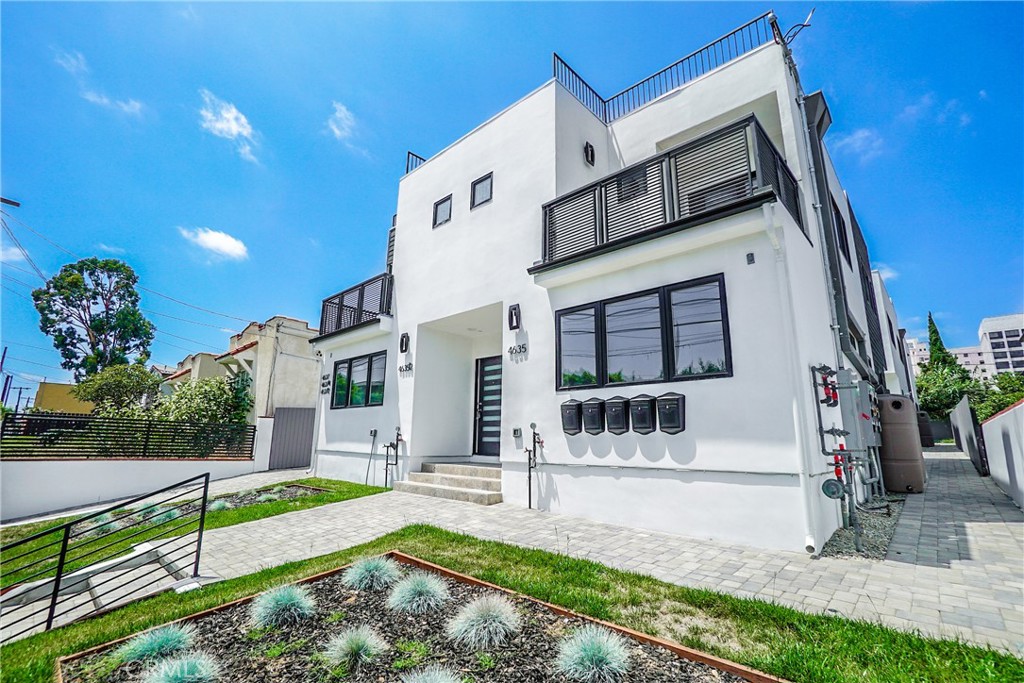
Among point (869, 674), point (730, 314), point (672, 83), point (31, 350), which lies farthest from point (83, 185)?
point (869, 674)

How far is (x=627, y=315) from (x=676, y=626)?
4.14 metres

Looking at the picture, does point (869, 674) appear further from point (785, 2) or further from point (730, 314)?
point (785, 2)

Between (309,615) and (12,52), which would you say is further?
(12,52)

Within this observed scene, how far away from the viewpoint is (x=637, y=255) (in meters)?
5.89

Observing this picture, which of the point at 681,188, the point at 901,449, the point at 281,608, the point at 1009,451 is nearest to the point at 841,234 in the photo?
the point at 901,449

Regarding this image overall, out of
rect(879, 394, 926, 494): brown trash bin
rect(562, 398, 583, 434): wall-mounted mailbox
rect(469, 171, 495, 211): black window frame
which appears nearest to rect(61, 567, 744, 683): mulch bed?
rect(562, 398, 583, 434): wall-mounted mailbox

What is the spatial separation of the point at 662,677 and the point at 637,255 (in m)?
4.93

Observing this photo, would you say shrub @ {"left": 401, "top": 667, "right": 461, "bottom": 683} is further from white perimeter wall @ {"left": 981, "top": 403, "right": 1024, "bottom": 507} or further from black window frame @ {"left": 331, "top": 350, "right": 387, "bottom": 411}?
white perimeter wall @ {"left": 981, "top": 403, "right": 1024, "bottom": 507}

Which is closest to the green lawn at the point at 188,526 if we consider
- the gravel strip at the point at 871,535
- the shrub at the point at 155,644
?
the shrub at the point at 155,644

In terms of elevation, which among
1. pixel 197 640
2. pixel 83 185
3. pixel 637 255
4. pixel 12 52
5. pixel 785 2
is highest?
pixel 83 185

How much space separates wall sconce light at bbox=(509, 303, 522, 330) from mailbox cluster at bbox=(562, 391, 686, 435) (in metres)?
1.84

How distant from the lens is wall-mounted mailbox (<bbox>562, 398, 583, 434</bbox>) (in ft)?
20.4

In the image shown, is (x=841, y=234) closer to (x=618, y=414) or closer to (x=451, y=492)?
(x=618, y=414)

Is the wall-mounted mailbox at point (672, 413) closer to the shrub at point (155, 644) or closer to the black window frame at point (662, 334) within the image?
the black window frame at point (662, 334)
